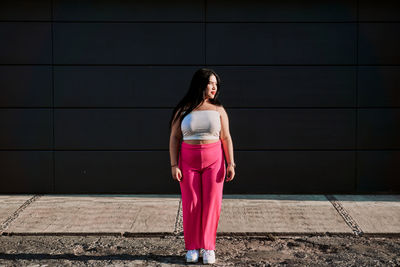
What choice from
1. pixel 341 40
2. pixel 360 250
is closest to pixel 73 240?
pixel 360 250

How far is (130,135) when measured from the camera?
765 centimetres

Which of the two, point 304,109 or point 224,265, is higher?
point 304,109

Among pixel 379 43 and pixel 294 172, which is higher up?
pixel 379 43

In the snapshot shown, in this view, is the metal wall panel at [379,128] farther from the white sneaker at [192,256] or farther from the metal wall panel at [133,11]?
the white sneaker at [192,256]

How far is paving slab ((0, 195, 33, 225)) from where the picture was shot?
636 cm

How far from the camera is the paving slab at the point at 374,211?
585cm

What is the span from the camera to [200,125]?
182 inches

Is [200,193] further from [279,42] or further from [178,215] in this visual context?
[279,42]

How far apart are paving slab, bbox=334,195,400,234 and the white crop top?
2.31 m

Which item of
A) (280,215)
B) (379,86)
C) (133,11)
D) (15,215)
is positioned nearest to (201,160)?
(280,215)

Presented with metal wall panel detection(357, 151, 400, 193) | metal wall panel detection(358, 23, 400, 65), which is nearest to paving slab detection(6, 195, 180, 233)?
metal wall panel detection(357, 151, 400, 193)

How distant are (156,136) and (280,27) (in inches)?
96.6

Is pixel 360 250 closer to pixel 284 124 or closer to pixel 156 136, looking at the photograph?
pixel 284 124

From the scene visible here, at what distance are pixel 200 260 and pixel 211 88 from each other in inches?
63.6
